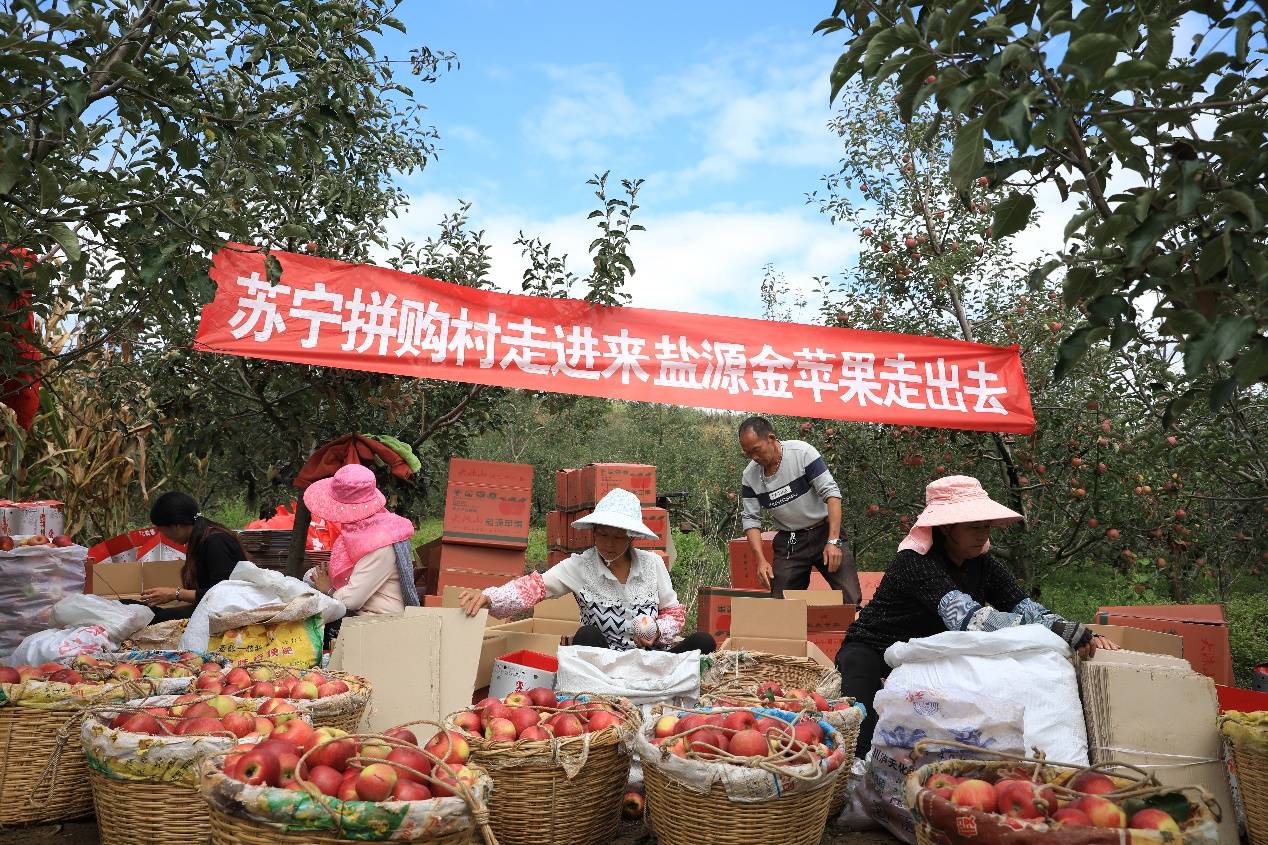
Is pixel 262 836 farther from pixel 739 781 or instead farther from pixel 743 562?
pixel 743 562

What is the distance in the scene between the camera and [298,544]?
6492 mm

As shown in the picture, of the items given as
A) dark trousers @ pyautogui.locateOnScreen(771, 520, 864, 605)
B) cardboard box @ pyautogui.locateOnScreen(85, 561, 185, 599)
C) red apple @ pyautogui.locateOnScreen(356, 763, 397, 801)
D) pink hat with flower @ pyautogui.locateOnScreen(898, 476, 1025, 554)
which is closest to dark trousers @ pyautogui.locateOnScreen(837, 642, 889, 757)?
pink hat with flower @ pyautogui.locateOnScreen(898, 476, 1025, 554)

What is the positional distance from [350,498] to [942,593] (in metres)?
2.86

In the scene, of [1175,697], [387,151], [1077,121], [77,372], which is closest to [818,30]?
[1077,121]

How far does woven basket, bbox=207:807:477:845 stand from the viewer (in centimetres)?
211

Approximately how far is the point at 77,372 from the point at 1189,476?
9174 millimetres

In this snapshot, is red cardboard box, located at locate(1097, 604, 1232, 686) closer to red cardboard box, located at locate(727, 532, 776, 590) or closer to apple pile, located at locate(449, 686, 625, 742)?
red cardboard box, located at locate(727, 532, 776, 590)

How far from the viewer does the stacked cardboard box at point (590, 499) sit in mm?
7246

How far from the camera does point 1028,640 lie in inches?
123

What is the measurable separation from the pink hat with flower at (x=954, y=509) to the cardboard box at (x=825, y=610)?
61.8 inches

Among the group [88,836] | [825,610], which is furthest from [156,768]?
[825,610]

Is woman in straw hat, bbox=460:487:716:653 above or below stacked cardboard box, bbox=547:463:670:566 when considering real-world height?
below

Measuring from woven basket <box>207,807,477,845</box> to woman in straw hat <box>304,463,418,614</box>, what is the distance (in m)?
2.49

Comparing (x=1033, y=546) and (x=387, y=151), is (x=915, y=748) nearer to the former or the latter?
(x=1033, y=546)
